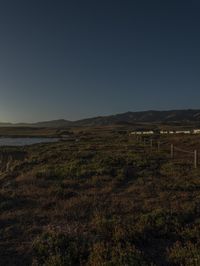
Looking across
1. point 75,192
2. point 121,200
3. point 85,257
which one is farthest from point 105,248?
point 75,192

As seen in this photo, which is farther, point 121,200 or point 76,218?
point 121,200

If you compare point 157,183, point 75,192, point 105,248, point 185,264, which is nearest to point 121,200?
point 75,192

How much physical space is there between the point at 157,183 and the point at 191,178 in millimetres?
2035

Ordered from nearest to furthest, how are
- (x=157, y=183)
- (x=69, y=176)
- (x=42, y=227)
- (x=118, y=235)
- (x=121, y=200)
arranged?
(x=118, y=235) → (x=42, y=227) → (x=121, y=200) → (x=157, y=183) → (x=69, y=176)

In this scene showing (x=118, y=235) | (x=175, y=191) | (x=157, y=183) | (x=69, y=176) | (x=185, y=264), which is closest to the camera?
(x=185, y=264)

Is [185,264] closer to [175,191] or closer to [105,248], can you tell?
[105,248]

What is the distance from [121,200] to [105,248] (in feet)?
15.4

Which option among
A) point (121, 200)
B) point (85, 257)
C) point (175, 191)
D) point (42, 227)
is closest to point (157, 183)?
point (175, 191)

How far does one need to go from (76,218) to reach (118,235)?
2337 millimetres

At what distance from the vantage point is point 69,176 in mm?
17672

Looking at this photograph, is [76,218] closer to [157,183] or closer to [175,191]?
[175,191]

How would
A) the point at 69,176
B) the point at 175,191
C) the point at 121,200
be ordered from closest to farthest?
the point at 121,200 → the point at 175,191 → the point at 69,176

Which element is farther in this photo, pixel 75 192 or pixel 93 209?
pixel 75 192

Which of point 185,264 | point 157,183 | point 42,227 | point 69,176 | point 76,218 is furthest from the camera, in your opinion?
point 69,176
